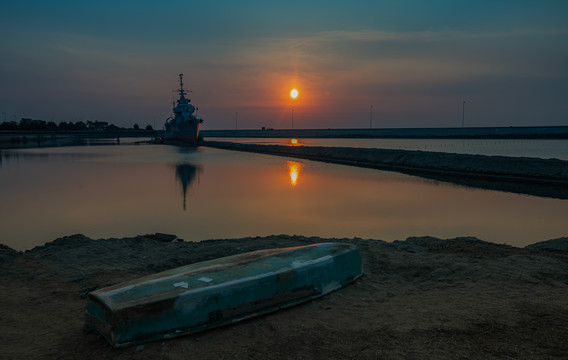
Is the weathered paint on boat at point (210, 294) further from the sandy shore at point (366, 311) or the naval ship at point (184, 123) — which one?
the naval ship at point (184, 123)

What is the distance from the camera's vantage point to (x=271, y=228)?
1280 cm

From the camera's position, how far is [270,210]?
16156 millimetres

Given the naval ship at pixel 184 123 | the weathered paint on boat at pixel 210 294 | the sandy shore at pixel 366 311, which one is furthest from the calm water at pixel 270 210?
the naval ship at pixel 184 123

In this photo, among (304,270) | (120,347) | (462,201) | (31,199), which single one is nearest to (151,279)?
(120,347)

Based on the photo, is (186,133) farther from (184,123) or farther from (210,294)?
(210,294)

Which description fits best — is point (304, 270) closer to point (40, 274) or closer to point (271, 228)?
point (40, 274)

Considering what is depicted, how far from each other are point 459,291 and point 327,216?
8469 mm

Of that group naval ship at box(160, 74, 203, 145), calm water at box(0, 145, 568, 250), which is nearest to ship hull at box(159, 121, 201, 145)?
naval ship at box(160, 74, 203, 145)

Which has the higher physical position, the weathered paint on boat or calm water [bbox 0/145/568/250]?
the weathered paint on boat

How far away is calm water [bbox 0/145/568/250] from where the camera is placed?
12328 mm

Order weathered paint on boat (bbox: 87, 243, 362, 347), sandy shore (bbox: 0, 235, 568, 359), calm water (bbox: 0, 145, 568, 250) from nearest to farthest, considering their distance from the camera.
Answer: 1. sandy shore (bbox: 0, 235, 568, 359)
2. weathered paint on boat (bbox: 87, 243, 362, 347)
3. calm water (bbox: 0, 145, 568, 250)

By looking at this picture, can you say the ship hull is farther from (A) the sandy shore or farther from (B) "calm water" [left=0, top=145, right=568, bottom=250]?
(A) the sandy shore

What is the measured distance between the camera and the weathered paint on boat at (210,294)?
475 cm

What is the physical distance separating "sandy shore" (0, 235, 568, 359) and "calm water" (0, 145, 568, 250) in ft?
11.1
